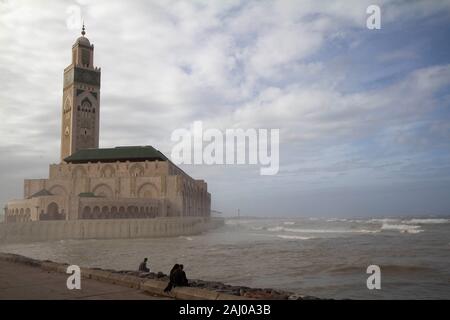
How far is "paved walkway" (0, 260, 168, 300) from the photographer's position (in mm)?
8438

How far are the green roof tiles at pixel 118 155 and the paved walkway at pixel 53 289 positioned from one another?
192 ft

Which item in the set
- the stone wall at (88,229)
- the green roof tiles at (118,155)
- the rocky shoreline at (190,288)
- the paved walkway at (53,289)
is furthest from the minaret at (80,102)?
the paved walkway at (53,289)

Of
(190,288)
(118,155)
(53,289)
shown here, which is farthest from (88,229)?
(190,288)

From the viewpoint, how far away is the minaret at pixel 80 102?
76750 millimetres

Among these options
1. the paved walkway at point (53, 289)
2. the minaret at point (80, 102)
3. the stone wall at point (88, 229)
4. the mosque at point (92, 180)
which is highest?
the minaret at point (80, 102)

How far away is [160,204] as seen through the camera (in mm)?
61219

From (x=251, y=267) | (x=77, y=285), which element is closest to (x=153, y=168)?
(x=251, y=267)

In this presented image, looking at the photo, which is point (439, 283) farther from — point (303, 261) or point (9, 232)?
point (9, 232)

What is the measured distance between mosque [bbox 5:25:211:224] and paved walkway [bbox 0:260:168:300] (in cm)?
3928

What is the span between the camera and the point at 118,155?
230 feet

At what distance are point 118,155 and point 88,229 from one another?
79.7 feet

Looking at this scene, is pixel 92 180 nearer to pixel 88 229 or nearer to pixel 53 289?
pixel 88 229

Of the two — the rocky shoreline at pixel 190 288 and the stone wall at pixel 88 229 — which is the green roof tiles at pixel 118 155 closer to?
the stone wall at pixel 88 229
